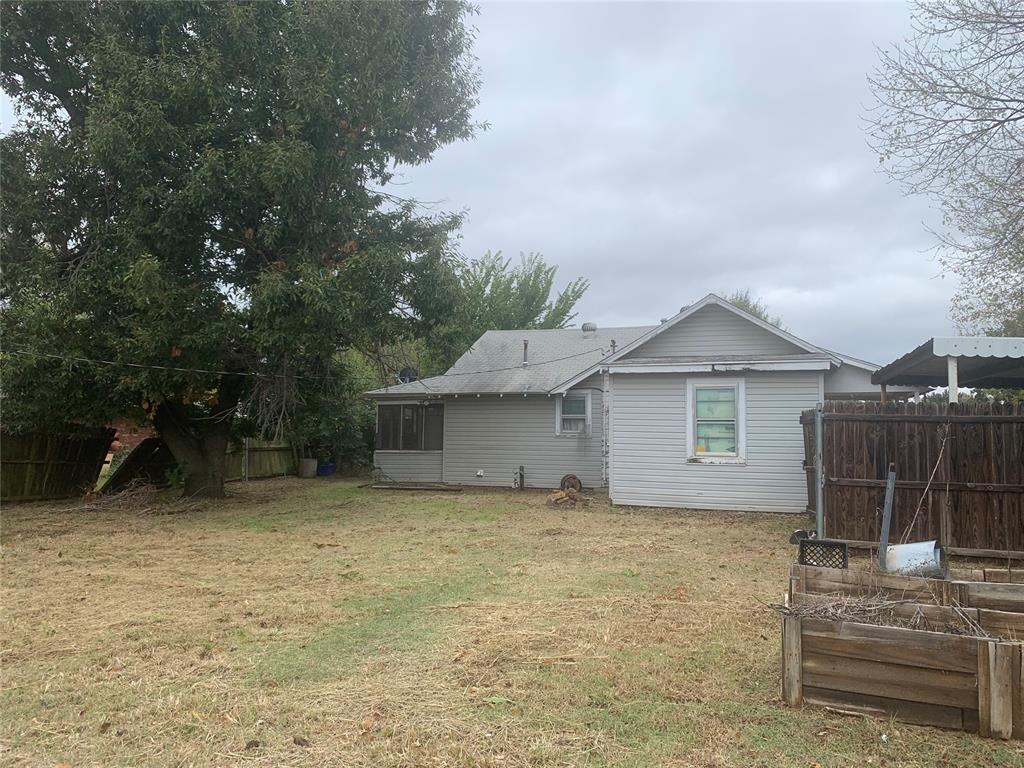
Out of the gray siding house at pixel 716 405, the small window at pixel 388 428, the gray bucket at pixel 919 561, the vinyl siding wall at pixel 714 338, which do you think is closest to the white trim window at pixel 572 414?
the gray siding house at pixel 716 405

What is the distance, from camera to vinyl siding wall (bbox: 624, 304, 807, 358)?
1256 centimetres

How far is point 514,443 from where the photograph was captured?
59.4ft

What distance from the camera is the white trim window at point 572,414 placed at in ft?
57.2

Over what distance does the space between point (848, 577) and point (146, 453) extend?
633 inches

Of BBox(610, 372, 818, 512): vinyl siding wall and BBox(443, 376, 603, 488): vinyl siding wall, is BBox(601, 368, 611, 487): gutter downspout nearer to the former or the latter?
BBox(443, 376, 603, 488): vinyl siding wall

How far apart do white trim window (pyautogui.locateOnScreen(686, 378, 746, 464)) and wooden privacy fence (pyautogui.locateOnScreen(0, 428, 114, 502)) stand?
39.9 feet

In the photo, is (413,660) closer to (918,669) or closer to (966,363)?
(918,669)

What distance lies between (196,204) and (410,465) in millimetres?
9646

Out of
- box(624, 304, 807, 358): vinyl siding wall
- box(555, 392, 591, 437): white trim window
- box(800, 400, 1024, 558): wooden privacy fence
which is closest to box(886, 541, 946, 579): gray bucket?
box(800, 400, 1024, 558): wooden privacy fence

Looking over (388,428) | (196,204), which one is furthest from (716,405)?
(388,428)

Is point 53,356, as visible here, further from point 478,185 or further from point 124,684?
point 478,185

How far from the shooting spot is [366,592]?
6.52 meters

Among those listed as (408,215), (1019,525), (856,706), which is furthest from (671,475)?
(856,706)

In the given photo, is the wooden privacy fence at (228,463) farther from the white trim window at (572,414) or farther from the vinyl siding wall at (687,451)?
the vinyl siding wall at (687,451)
